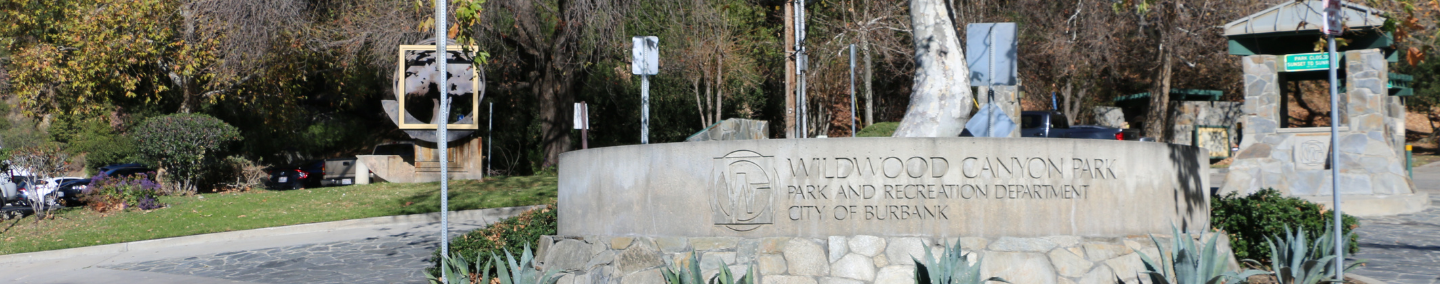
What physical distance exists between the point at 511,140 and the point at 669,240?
2135 centimetres

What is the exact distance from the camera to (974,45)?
1055 centimetres

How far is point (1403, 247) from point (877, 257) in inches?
266

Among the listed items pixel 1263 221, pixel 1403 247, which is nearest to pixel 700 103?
pixel 1403 247

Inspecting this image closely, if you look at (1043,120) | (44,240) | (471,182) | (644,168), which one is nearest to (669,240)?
(644,168)

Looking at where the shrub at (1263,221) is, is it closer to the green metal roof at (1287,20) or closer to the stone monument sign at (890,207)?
the stone monument sign at (890,207)

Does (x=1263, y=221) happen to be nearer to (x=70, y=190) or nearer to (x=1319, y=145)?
(x=1319, y=145)

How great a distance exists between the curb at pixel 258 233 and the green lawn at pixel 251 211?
31cm

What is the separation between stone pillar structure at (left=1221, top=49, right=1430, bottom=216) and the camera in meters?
14.0

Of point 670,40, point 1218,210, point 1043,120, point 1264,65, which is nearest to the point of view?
point 1218,210

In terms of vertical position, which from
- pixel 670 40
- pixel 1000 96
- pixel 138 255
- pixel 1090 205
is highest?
pixel 670 40

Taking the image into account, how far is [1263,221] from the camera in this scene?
844cm

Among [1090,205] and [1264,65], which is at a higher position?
[1264,65]

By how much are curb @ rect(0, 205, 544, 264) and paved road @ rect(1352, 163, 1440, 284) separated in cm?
989

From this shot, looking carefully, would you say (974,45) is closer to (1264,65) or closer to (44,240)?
(1264,65)
